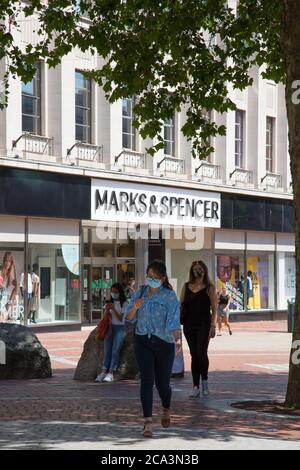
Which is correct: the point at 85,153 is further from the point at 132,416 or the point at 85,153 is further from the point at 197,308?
the point at 132,416

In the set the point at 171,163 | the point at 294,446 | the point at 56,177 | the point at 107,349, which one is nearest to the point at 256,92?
the point at 171,163

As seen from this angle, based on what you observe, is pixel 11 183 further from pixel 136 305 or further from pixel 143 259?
pixel 136 305

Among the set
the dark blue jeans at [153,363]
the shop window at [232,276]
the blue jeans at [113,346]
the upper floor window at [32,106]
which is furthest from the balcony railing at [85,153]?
the dark blue jeans at [153,363]

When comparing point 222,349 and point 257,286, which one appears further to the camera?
point 257,286

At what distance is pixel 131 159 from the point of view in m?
32.7

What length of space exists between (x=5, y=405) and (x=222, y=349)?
12108 millimetres

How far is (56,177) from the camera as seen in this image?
96.8 ft

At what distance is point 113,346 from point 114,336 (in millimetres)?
160

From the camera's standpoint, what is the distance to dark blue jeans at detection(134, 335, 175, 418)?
32.0 ft

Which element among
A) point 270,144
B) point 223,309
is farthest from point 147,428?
point 270,144

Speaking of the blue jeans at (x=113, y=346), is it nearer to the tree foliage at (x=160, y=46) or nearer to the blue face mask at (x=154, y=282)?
the tree foliage at (x=160, y=46)

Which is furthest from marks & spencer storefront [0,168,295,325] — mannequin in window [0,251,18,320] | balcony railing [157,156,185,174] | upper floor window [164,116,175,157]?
upper floor window [164,116,175,157]

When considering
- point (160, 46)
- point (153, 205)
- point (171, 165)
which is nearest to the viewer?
point (160, 46)

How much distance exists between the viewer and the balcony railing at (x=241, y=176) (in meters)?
37.7
